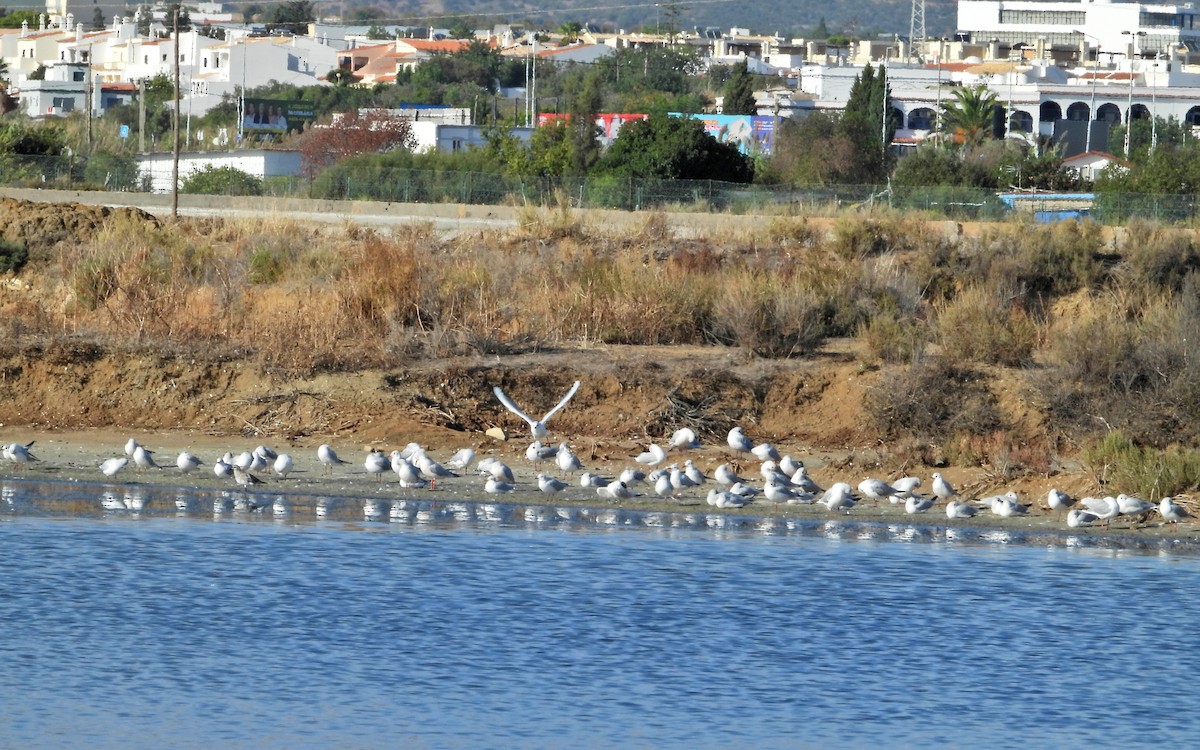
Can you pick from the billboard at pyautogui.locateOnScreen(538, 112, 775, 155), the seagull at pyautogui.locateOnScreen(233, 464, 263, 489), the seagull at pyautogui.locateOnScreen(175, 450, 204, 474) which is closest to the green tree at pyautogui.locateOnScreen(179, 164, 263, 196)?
the billboard at pyautogui.locateOnScreen(538, 112, 775, 155)

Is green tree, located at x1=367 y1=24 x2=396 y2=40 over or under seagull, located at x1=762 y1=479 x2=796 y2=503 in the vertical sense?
over

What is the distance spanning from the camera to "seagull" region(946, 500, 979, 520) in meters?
15.5

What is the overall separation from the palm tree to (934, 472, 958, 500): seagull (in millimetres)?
64428

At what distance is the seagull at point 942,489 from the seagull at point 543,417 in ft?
12.6

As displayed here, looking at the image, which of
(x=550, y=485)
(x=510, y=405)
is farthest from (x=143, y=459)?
(x=550, y=485)

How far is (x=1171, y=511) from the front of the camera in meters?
15.2

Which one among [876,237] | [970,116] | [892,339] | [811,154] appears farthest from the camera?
[970,116]

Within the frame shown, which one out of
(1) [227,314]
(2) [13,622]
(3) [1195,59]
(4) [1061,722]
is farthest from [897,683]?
(3) [1195,59]

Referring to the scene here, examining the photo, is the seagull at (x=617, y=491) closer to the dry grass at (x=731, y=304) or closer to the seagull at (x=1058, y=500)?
the dry grass at (x=731, y=304)

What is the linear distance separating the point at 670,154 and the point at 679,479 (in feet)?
96.7

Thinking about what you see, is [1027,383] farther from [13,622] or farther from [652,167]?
[652,167]

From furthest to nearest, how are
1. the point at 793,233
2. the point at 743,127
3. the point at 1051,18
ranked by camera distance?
the point at 1051,18
the point at 743,127
the point at 793,233

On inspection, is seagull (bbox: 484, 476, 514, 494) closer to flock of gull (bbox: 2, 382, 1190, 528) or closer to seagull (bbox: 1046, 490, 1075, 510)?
flock of gull (bbox: 2, 382, 1190, 528)

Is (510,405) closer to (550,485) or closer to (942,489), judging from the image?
(550,485)
